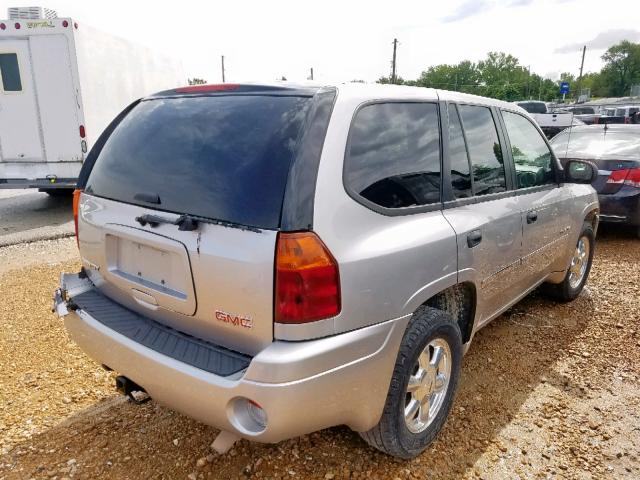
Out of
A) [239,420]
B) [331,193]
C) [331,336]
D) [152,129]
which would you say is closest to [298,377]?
[331,336]

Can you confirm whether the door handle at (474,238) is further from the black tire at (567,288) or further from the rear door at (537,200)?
the black tire at (567,288)

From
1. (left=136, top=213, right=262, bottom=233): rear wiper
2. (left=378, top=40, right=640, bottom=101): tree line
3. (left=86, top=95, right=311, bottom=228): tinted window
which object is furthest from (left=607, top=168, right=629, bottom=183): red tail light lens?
(left=378, top=40, right=640, bottom=101): tree line

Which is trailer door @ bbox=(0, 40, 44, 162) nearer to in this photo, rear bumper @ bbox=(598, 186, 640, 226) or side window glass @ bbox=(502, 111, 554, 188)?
side window glass @ bbox=(502, 111, 554, 188)

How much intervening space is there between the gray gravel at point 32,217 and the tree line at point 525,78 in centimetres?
6430

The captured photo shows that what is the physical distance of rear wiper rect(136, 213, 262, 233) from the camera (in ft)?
6.12

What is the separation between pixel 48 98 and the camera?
8125 millimetres

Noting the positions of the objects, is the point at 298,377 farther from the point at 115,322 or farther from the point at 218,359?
the point at 115,322

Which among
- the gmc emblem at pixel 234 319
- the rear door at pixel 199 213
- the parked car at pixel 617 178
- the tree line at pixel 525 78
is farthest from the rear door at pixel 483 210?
the tree line at pixel 525 78

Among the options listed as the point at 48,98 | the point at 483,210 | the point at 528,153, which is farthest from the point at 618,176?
the point at 48,98

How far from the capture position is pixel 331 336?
1.85 metres

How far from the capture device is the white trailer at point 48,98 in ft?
25.9

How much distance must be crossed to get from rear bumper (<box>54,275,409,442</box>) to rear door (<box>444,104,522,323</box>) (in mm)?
733

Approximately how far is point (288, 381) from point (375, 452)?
1.03m

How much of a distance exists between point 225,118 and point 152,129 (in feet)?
1.60
